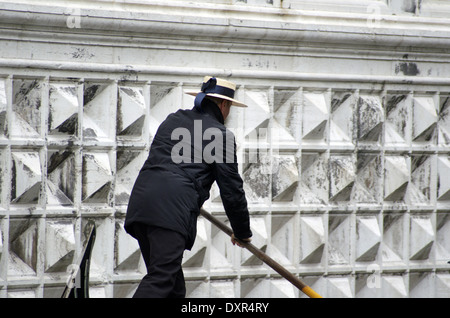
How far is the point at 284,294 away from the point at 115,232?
1626 mm

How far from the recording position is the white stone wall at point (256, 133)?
593 cm

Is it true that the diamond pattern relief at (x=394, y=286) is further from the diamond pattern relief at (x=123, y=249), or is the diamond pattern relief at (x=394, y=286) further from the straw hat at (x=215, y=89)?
the straw hat at (x=215, y=89)

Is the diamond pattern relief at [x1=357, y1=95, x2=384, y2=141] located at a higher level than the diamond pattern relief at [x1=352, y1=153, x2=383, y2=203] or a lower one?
higher

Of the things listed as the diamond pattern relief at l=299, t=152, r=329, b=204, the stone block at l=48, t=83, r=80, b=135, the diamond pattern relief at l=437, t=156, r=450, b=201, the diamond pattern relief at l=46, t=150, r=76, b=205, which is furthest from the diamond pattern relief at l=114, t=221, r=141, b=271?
the diamond pattern relief at l=437, t=156, r=450, b=201

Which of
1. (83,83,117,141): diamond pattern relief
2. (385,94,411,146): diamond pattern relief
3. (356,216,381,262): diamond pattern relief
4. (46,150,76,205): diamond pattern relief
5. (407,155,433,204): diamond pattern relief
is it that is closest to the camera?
(46,150,76,205): diamond pattern relief

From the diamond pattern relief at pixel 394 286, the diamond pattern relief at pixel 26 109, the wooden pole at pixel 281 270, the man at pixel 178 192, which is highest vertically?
the diamond pattern relief at pixel 26 109

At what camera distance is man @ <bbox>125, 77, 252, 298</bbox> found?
16.3 ft

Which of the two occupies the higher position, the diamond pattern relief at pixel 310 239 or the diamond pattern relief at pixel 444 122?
the diamond pattern relief at pixel 444 122

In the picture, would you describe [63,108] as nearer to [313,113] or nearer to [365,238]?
[313,113]

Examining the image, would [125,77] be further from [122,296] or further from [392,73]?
[392,73]

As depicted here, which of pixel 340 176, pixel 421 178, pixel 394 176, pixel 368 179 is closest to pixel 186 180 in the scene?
pixel 340 176

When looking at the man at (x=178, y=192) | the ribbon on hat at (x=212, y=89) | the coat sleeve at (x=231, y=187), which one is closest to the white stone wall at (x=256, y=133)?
the ribbon on hat at (x=212, y=89)

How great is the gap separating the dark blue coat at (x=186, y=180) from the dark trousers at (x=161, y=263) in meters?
0.07

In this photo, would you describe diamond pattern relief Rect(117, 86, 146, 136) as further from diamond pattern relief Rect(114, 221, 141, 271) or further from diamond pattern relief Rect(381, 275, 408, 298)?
diamond pattern relief Rect(381, 275, 408, 298)
